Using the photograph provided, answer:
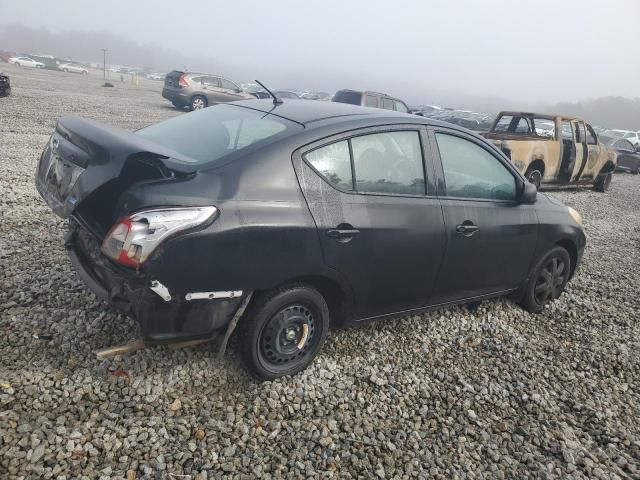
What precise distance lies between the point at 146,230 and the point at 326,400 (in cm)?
147

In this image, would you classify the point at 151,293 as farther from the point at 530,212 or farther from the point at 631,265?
the point at 631,265

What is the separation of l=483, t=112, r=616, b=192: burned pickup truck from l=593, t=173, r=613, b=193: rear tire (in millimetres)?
573

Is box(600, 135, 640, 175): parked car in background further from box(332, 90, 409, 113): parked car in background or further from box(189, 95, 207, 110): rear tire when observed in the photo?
box(189, 95, 207, 110): rear tire

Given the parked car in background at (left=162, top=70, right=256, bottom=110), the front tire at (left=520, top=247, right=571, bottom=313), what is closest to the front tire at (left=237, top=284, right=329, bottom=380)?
the front tire at (left=520, top=247, right=571, bottom=313)

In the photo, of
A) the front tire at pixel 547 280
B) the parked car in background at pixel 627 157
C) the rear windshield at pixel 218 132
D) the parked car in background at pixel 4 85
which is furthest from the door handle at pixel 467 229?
the parked car in background at pixel 627 157

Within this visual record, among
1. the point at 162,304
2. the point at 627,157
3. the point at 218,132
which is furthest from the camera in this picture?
the point at 627,157

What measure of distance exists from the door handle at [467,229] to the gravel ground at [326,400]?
0.88 meters

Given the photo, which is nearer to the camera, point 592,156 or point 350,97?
point 592,156

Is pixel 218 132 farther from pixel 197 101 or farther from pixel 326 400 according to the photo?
pixel 197 101

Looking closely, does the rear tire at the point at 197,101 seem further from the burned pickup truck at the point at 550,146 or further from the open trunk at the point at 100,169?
the open trunk at the point at 100,169

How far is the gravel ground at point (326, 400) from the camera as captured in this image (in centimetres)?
233

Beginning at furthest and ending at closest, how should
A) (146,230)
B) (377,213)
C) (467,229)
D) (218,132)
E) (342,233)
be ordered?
1. (467,229)
2. (218,132)
3. (377,213)
4. (342,233)
5. (146,230)

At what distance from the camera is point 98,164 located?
8.24 feet

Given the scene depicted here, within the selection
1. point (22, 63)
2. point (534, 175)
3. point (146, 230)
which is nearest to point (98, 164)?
point (146, 230)
